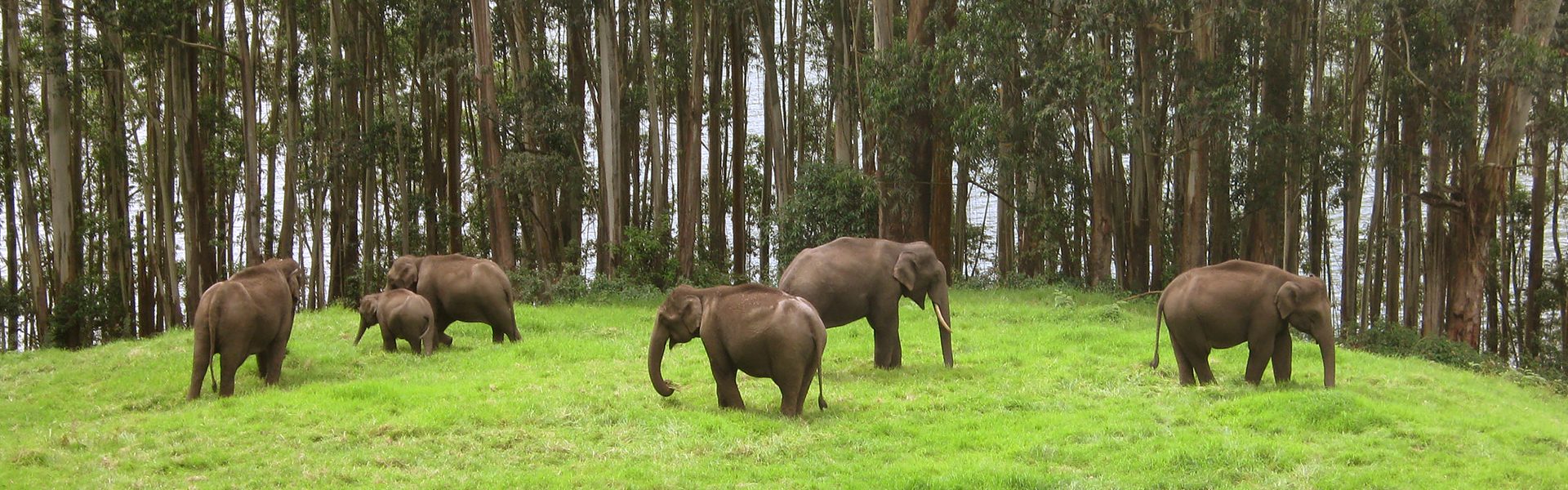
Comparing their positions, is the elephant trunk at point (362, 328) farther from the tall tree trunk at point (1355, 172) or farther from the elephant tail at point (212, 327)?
the tall tree trunk at point (1355, 172)

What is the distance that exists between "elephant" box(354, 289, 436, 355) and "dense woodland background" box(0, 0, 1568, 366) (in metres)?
6.37

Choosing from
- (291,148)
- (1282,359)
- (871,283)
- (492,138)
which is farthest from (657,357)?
(291,148)

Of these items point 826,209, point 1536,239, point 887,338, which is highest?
point 826,209

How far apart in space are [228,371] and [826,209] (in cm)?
1300

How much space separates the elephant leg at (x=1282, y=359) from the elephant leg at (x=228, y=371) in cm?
871

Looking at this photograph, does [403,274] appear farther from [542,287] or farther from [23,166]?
[23,166]

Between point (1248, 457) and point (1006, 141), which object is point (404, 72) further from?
point (1248, 457)

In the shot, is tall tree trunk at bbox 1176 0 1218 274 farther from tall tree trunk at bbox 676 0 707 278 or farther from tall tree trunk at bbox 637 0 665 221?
tall tree trunk at bbox 637 0 665 221

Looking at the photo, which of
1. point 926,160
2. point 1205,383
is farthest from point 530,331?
point 926,160

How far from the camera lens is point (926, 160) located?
75.2ft

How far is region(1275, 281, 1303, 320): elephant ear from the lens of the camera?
34.7 feet

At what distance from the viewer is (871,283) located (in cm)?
1224

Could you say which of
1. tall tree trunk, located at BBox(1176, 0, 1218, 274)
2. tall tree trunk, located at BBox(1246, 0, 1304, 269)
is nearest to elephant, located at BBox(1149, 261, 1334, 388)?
tall tree trunk, located at BBox(1176, 0, 1218, 274)

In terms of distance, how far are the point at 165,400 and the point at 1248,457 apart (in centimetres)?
882
